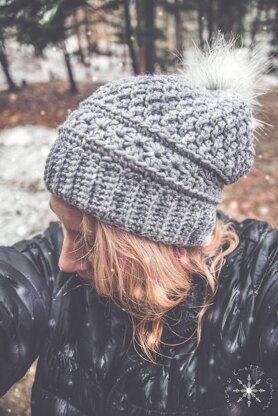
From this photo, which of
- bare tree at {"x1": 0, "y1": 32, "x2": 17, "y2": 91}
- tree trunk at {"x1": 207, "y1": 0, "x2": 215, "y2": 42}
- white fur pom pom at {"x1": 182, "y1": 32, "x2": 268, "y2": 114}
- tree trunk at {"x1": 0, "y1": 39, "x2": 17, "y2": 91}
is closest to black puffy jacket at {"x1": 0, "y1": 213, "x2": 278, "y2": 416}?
white fur pom pom at {"x1": 182, "y1": 32, "x2": 268, "y2": 114}

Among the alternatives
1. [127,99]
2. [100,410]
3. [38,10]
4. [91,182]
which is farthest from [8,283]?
[38,10]

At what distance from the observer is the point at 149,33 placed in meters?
5.45

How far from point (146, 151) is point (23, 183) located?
407 cm

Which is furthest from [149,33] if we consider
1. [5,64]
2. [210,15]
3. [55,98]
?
[5,64]

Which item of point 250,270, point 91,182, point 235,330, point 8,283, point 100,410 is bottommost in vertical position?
point 100,410

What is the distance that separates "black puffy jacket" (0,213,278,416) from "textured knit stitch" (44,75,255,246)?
47 cm

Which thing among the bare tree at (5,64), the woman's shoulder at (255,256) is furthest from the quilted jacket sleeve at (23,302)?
the bare tree at (5,64)

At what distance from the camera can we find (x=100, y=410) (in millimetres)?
1740

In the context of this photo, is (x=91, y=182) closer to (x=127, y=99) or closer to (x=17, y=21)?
(x=127, y=99)

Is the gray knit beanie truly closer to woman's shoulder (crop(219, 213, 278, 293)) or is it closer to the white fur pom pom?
the white fur pom pom

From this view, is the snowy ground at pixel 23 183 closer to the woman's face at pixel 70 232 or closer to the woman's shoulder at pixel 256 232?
the woman's face at pixel 70 232

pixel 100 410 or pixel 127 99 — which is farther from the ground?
pixel 127 99

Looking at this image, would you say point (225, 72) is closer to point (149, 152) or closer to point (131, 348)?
point (149, 152)

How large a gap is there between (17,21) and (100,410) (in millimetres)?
4904
